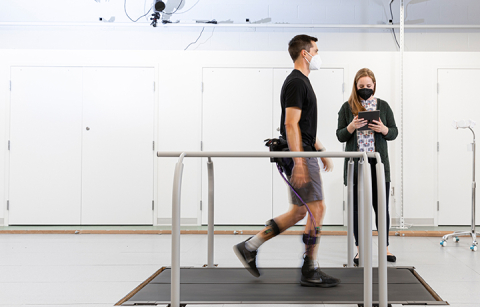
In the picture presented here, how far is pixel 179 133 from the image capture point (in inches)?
167

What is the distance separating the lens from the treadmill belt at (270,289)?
1.81m

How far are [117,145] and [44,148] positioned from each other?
0.78 meters

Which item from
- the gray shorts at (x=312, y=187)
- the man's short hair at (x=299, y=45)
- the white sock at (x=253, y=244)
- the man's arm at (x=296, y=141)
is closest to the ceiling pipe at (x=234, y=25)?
the man's short hair at (x=299, y=45)

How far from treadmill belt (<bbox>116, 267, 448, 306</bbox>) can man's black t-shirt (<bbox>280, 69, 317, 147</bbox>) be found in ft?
2.51

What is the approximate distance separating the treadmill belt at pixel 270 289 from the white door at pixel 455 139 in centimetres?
226

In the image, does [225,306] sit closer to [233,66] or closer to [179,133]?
[179,133]

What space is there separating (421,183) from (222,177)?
2.12 metres

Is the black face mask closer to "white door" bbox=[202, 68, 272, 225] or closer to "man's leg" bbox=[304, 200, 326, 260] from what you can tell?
"man's leg" bbox=[304, 200, 326, 260]

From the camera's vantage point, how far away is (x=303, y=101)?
81.5 inches

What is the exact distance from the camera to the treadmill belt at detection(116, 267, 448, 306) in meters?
1.81

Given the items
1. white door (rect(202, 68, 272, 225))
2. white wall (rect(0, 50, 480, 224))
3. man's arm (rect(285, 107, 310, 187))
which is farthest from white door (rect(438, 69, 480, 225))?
man's arm (rect(285, 107, 310, 187))

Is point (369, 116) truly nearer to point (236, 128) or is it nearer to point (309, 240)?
point (309, 240)

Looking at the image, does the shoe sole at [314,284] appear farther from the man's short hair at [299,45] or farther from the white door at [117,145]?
the white door at [117,145]

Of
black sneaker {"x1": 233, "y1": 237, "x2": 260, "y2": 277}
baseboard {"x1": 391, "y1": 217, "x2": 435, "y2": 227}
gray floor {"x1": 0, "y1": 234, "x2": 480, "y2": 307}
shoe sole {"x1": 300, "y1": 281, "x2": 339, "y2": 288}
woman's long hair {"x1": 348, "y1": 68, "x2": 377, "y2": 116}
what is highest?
woman's long hair {"x1": 348, "y1": 68, "x2": 377, "y2": 116}
